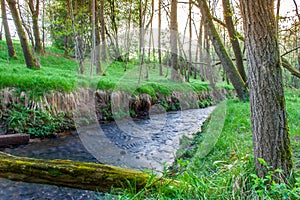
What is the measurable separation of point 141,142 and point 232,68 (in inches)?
166

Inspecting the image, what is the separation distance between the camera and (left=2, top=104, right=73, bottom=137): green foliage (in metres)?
5.16

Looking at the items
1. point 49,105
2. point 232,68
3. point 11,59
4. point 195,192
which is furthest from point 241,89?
point 11,59

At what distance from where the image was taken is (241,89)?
8.04m

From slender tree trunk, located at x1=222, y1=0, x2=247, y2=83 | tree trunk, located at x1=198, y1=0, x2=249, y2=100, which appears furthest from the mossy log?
slender tree trunk, located at x1=222, y1=0, x2=247, y2=83

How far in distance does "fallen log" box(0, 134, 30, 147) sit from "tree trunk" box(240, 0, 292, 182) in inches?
186

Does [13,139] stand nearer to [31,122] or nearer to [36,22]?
[31,122]

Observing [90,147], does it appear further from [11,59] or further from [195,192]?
[11,59]

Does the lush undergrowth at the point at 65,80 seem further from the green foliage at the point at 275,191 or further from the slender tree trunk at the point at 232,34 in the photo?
the green foliage at the point at 275,191

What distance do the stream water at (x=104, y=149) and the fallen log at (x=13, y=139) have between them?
0.16 m

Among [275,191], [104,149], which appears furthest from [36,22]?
[275,191]

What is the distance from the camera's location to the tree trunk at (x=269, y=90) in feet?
6.39

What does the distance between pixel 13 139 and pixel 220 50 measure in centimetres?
635

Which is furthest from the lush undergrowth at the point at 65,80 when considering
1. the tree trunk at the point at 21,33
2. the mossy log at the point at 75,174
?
the mossy log at the point at 75,174

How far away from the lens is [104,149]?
194 inches
